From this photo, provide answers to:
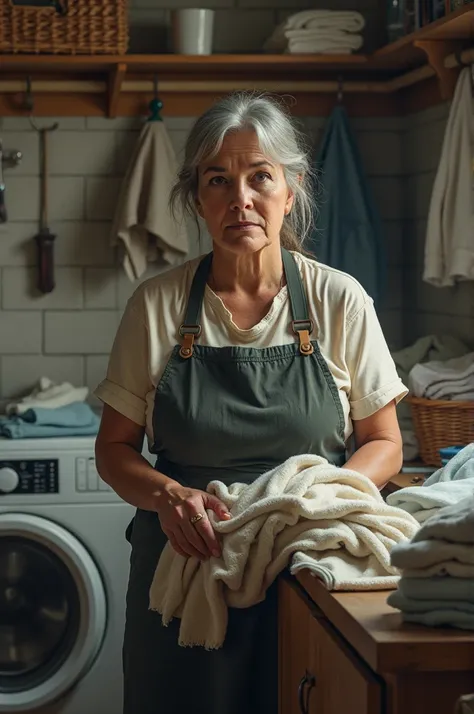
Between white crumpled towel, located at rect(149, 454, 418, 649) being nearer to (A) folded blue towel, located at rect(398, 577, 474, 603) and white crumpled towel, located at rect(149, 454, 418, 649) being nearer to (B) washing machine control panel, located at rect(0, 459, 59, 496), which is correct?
(A) folded blue towel, located at rect(398, 577, 474, 603)

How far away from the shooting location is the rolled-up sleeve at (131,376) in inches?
79.0

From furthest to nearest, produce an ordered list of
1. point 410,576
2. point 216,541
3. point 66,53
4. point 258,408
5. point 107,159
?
point 107,159 < point 66,53 < point 258,408 < point 216,541 < point 410,576

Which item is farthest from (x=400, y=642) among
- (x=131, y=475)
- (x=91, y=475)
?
(x=91, y=475)

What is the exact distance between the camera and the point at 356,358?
78.2 inches

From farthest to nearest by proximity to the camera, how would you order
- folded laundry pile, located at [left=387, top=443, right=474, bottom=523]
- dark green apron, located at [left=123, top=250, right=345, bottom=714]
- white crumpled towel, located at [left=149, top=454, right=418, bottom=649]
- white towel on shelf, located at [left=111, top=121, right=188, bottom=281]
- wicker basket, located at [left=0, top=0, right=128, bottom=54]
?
1. white towel on shelf, located at [left=111, top=121, right=188, bottom=281]
2. wicker basket, located at [left=0, top=0, right=128, bottom=54]
3. dark green apron, located at [left=123, top=250, right=345, bottom=714]
4. folded laundry pile, located at [left=387, top=443, right=474, bottom=523]
5. white crumpled towel, located at [left=149, top=454, right=418, bottom=649]

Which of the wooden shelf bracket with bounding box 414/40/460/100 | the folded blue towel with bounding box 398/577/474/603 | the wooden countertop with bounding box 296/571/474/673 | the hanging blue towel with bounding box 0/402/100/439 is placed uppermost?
the wooden shelf bracket with bounding box 414/40/460/100

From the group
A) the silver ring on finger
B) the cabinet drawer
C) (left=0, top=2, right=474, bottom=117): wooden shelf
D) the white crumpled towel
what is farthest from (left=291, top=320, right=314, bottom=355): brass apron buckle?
(left=0, top=2, right=474, bottom=117): wooden shelf

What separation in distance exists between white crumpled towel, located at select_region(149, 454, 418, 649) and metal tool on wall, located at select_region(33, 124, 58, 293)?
1.88 m

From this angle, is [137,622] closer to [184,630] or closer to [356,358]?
[184,630]

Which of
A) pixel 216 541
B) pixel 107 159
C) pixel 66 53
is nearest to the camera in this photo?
pixel 216 541

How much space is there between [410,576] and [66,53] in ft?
7.87

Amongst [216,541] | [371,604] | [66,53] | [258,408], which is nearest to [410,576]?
[371,604]

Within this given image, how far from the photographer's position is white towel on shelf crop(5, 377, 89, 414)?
11.0 ft

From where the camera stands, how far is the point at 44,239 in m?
3.58
